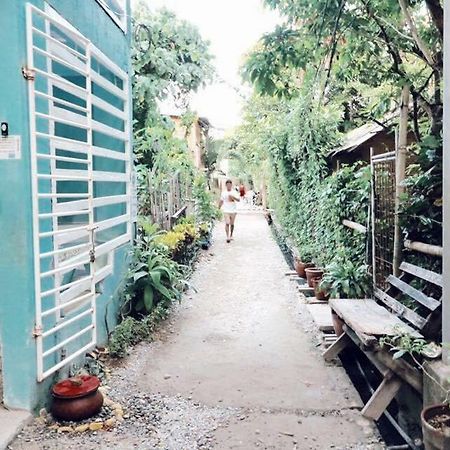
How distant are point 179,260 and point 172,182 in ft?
6.20

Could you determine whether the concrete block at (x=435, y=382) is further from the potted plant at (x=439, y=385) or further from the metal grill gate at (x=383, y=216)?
the metal grill gate at (x=383, y=216)

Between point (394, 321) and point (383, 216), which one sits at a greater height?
point (383, 216)

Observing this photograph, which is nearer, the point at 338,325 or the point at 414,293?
the point at 414,293

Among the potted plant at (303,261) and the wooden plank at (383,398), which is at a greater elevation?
the potted plant at (303,261)

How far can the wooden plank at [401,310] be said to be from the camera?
11.2 feet

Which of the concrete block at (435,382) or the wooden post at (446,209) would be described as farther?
the wooden post at (446,209)

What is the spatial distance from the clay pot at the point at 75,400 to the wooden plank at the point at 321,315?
261 cm

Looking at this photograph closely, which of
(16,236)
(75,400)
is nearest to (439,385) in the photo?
(75,400)

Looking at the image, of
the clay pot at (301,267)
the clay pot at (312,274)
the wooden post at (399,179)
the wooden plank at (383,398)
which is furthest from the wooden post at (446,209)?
the clay pot at (301,267)

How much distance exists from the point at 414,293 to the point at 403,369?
25.9 inches

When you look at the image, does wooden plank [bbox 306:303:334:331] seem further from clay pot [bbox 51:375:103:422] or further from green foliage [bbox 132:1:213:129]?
green foliage [bbox 132:1:213:129]

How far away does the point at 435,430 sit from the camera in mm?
2365

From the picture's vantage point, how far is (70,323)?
11.7 ft

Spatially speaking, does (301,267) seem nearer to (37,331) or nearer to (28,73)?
(37,331)
